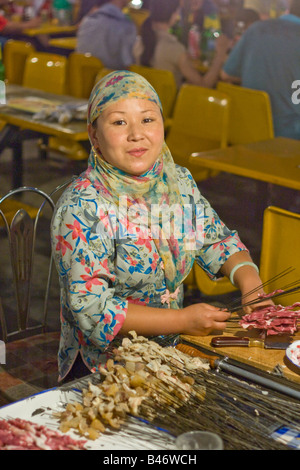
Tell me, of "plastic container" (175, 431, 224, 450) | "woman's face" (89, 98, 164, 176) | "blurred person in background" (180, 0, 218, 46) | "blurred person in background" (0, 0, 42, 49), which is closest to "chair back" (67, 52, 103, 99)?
"blurred person in background" (180, 0, 218, 46)

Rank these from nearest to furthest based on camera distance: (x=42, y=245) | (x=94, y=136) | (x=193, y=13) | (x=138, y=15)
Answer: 1. (x=94, y=136)
2. (x=42, y=245)
3. (x=193, y=13)
4. (x=138, y=15)

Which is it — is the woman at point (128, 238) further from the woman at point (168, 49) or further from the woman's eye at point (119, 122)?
the woman at point (168, 49)

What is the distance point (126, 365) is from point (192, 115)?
3.78 metres

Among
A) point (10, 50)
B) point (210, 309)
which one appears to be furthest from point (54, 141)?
point (210, 309)

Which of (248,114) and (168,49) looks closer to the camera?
(248,114)

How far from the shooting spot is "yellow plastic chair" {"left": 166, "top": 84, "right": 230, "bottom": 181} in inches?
195

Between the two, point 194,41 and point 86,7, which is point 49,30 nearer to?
point 86,7

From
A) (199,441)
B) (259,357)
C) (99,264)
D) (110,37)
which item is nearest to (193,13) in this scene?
(110,37)

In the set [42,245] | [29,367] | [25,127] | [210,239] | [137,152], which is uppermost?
[137,152]

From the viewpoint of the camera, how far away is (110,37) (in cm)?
749

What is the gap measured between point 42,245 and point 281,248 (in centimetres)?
279

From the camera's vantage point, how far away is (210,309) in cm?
188

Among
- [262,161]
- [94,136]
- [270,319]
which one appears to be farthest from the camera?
[262,161]

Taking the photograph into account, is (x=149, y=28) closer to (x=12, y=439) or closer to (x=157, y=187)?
(x=157, y=187)
